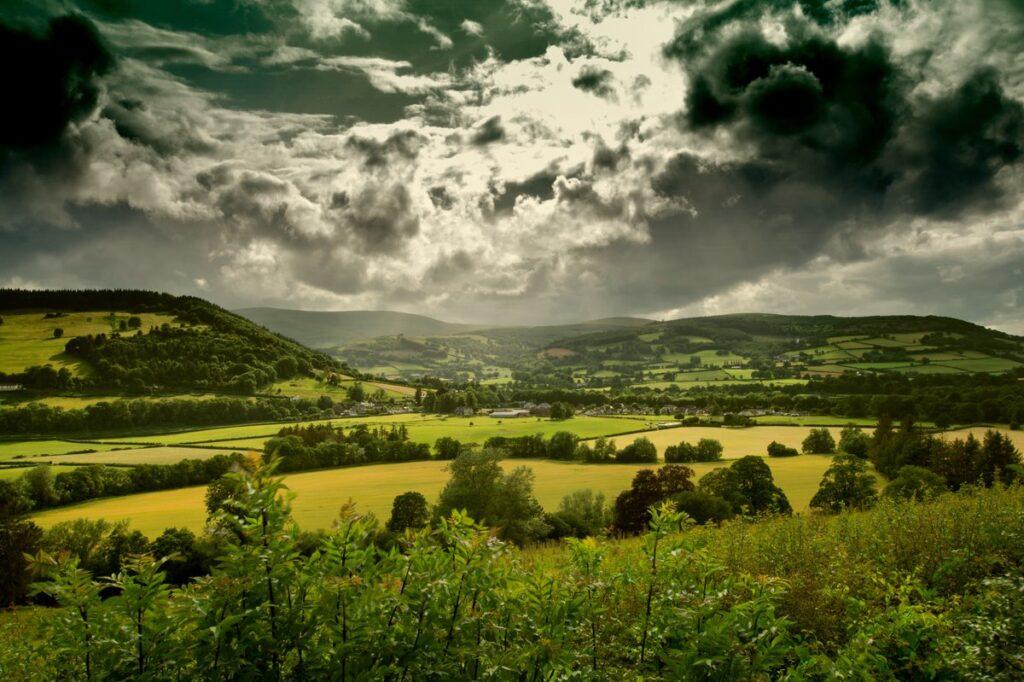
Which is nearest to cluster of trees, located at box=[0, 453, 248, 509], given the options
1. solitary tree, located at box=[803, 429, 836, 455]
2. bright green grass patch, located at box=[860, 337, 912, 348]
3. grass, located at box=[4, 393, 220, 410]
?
grass, located at box=[4, 393, 220, 410]

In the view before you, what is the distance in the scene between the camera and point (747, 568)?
872cm

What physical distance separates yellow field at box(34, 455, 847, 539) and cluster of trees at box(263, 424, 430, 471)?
12.5 feet

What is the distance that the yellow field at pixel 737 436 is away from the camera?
66.9 meters

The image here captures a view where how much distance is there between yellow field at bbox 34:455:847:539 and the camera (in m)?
44.9

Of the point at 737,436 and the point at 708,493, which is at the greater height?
the point at 708,493

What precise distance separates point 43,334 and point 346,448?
340 feet

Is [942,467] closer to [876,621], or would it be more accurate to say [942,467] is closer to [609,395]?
[876,621]

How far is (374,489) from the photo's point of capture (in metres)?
54.9

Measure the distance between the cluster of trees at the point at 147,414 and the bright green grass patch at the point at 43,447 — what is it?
6.38 metres

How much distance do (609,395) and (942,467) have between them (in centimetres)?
9968

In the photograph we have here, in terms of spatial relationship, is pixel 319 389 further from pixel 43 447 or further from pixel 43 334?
pixel 43 334

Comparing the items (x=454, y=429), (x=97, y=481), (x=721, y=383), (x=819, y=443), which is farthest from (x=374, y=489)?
(x=721, y=383)

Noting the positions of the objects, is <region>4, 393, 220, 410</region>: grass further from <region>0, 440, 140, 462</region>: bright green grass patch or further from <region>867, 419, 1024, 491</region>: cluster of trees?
<region>867, 419, 1024, 491</region>: cluster of trees

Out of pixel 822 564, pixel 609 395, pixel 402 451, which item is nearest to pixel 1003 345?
pixel 609 395
